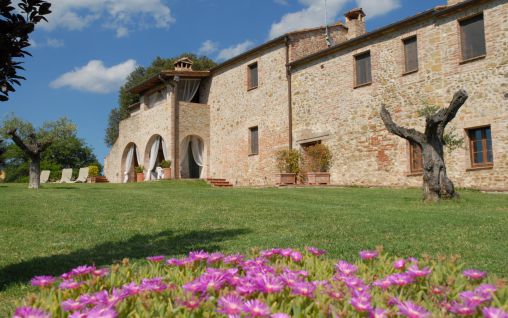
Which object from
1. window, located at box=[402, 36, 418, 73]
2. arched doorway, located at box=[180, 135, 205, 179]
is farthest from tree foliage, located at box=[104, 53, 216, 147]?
window, located at box=[402, 36, 418, 73]

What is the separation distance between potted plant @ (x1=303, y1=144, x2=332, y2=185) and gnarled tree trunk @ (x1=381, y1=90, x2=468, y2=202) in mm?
7229

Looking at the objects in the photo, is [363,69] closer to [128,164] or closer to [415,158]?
[415,158]

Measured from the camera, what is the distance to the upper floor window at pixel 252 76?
71.8 ft

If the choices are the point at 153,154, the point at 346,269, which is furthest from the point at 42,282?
the point at 153,154

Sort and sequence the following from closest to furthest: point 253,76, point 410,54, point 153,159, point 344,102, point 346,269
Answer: point 346,269, point 410,54, point 344,102, point 253,76, point 153,159

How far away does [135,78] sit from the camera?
40344mm

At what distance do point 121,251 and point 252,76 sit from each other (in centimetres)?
1775

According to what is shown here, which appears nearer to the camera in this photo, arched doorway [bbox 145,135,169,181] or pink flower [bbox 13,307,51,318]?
pink flower [bbox 13,307,51,318]

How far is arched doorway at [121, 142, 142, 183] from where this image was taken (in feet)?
89.5

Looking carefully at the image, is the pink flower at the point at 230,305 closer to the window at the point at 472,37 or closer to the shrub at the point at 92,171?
the window at the point at 472,37

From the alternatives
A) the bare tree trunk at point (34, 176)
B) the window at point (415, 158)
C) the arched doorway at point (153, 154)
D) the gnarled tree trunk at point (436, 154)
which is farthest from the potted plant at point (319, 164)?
the bare tree trunk at point (34, 176)

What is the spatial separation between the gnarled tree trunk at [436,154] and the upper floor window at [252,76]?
12.2m

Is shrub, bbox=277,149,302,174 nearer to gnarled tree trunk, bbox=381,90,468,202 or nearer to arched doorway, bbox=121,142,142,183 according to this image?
gnarled tree trunk, bbox=381,90,468,202

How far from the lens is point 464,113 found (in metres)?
14.1
